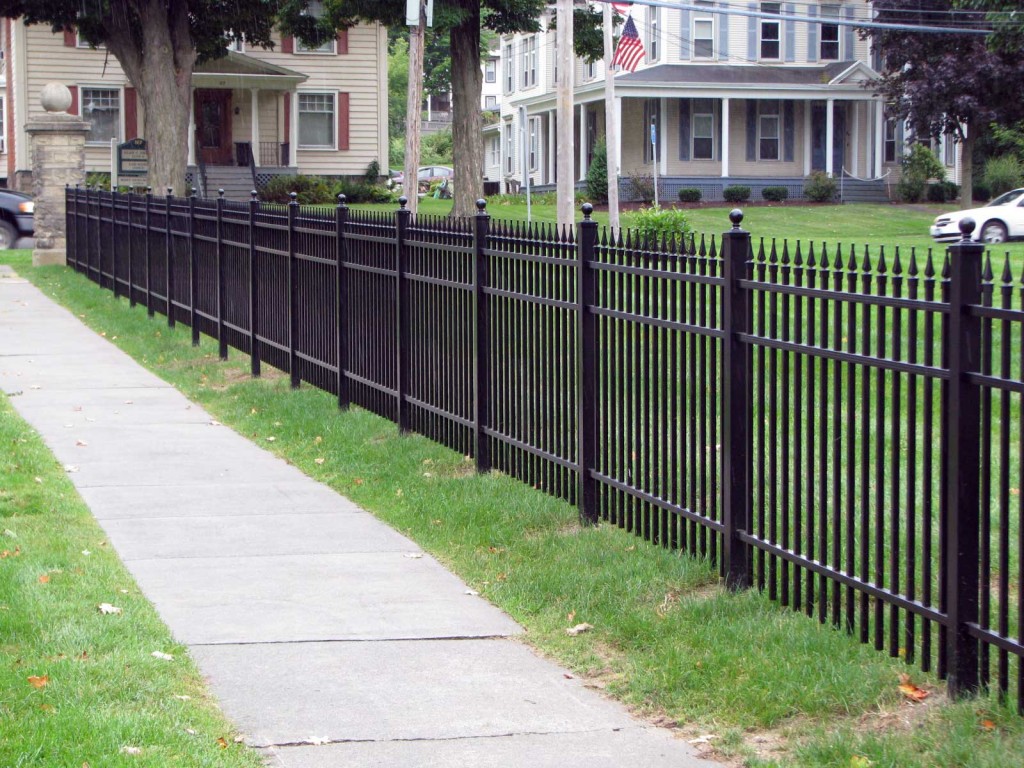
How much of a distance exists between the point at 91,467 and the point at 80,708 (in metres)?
4.84

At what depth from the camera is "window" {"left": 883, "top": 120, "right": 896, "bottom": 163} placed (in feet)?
161

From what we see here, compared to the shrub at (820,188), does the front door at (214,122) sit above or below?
above

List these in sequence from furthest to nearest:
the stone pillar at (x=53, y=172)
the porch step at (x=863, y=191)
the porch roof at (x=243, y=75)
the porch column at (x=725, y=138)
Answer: the porch step at (x=863, y=191) < the porch column at (x=725, y=138) < the porch roof at (x=243, y=75) < the stone pillar at (x=53, y=172)

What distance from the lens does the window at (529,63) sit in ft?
186

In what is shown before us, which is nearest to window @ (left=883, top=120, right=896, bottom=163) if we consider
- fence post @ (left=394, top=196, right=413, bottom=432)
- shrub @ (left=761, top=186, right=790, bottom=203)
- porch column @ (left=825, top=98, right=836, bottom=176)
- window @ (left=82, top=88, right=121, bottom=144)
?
porch column @ (left=825, top=98, right=836, bottom=176)

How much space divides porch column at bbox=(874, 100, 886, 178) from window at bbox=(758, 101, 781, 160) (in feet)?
10.8

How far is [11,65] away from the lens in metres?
45.4

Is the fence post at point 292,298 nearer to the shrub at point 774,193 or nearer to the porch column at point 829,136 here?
the shrub at point 774,193

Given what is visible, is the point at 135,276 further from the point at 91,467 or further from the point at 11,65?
the point at 11,65

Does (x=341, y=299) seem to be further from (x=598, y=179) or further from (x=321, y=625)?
(x=598, y=179)

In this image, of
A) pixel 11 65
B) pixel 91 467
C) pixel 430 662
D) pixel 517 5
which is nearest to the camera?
pixel 430 662

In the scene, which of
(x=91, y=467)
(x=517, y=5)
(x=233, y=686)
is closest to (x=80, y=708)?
(x=233, y=686)

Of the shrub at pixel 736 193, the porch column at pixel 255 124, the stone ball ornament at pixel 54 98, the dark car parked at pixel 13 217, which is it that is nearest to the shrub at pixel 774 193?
the shrub at pixel 736 193

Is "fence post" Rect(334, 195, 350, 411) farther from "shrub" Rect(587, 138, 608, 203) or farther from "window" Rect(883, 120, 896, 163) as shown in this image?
"window" Rect(883, 120, 896, 163)
